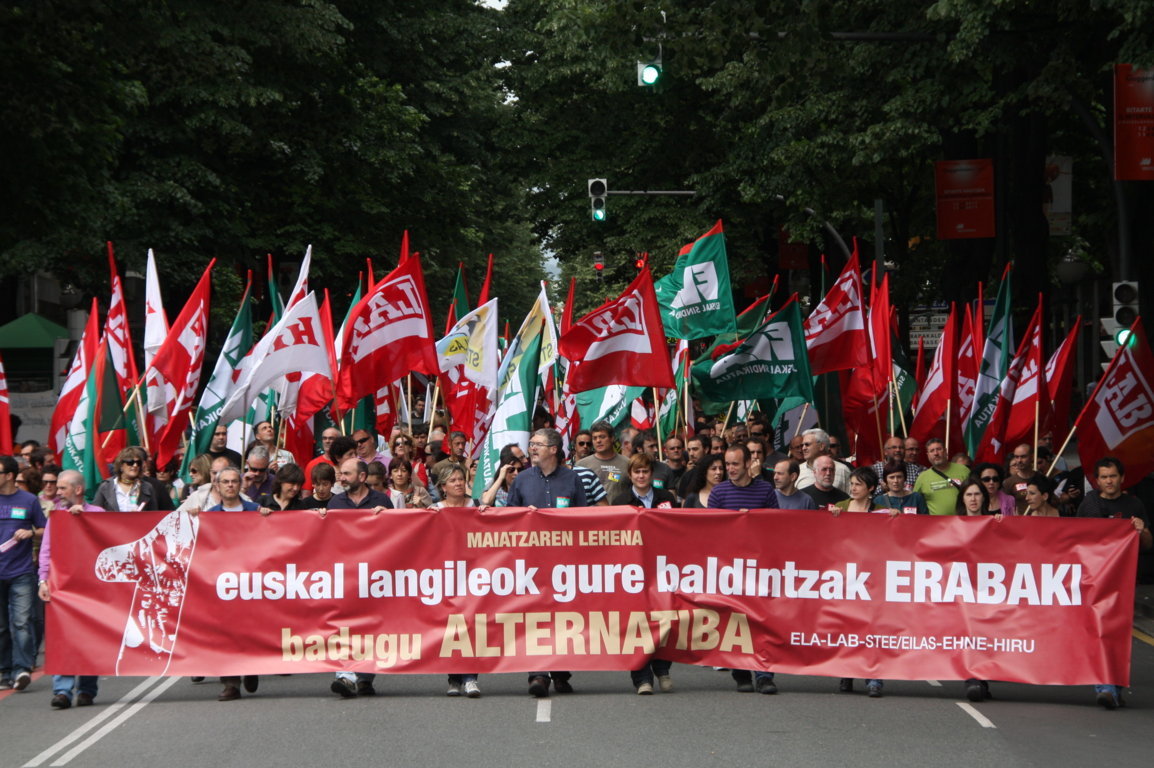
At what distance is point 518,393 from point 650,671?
5.28 metres

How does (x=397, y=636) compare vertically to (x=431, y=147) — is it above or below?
below

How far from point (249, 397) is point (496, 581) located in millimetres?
4790

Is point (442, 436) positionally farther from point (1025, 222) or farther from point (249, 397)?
point (1025, 222)

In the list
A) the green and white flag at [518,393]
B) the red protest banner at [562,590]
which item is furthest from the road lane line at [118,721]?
the green and white flag at [518,393]

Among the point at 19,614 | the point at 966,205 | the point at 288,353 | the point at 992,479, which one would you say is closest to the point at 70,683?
the point at 19,614

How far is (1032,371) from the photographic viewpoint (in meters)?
16.2

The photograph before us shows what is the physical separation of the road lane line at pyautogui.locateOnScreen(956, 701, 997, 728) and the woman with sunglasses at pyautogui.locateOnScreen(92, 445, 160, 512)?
5563mm

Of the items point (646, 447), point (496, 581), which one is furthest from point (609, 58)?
point (496, 581)

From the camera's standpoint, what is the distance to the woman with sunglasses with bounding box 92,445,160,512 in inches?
466

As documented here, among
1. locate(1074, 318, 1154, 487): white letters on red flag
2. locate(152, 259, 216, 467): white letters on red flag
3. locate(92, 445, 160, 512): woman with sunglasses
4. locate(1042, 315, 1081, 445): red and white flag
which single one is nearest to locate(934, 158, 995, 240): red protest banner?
locate(1042, 315, 1081, 445): red and white flag

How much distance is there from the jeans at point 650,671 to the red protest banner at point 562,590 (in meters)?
0.15

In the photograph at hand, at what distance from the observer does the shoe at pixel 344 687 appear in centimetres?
1094

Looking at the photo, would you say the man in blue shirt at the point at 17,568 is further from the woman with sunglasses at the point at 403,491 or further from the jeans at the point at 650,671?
the jeans at the point at 650,671

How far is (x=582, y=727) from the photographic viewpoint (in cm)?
988
